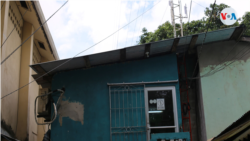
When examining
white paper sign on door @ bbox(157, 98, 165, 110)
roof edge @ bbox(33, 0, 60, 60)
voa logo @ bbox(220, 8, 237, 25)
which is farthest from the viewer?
roof edge @ bbox(33, 0, 60, 60)

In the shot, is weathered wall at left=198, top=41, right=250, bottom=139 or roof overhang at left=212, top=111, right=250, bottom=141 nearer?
roof overhang at left=212, top=111, right=250, bottom=141

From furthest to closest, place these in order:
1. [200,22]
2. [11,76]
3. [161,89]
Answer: [200,22], [11,76], [161,89]

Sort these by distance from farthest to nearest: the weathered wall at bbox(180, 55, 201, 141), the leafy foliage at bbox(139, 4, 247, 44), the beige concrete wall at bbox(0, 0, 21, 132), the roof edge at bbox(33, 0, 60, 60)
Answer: the leafy foliage at bbox(139, 4, 247, 44)
the roof edge at bbox(33, 0, 60, 60)
the weathered wall at bbox(180, 55, 201, 141)
the beige concrete wall at bbox(0, 0, 21, 132)

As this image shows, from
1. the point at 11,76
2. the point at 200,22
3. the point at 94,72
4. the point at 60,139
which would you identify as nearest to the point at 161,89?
the point at 94,72

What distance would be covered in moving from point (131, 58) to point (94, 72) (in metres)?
1.18

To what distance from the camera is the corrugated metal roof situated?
6.43 metres

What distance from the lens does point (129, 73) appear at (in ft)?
23.2

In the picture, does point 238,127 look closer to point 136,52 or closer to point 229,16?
point 136,52

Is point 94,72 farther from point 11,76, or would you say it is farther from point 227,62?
point 227,62

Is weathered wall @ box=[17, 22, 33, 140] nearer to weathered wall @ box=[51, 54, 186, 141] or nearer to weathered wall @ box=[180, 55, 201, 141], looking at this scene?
weathered wall @ box=[51, 54, 186, 141]

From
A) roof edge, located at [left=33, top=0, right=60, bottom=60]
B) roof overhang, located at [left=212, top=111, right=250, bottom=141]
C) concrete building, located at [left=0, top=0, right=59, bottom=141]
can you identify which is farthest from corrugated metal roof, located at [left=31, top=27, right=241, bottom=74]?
roof edge, located at [left=33, top=0, right=60, bottom=60]

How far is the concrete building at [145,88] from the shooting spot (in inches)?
262

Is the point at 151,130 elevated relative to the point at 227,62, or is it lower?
lower

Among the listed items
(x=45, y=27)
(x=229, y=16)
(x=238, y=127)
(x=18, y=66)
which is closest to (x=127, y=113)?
(x=238, y=127)
